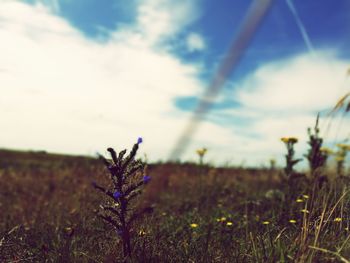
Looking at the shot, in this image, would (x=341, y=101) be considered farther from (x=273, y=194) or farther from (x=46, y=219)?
(x=46, y=219)

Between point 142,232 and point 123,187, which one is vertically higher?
point 123,187

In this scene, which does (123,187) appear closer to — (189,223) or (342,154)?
(189,223)

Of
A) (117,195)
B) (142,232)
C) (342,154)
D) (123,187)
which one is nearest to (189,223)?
(142,232)

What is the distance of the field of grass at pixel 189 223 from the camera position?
262 centimetres

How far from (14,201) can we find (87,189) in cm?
163

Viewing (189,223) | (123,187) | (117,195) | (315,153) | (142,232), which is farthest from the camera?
(315,153)

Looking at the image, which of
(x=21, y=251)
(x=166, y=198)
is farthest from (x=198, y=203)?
(x=21, y=251)

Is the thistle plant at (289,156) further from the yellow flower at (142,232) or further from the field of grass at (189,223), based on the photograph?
the yellow flower at (142,232)

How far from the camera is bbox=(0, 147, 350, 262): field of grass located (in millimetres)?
2625

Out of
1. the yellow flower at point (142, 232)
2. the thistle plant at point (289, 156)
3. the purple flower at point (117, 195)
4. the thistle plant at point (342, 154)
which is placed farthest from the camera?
the thistle plant at point (342, 154)

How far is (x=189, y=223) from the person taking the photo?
4.14m

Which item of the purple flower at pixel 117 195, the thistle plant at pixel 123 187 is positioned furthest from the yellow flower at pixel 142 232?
the purple flower at pixel 117 195

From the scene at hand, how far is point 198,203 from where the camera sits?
5727mm

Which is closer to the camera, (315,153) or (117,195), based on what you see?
(117,195)
